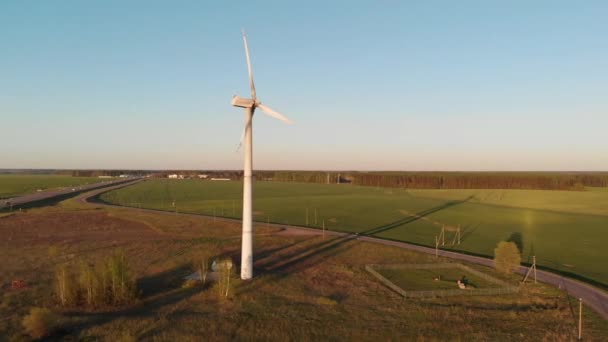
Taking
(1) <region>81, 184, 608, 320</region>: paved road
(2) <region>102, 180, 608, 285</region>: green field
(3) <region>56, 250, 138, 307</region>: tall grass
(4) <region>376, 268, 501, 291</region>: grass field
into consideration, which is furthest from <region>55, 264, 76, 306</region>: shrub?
(2) <region>102, 180, 608, 285</region>: green field

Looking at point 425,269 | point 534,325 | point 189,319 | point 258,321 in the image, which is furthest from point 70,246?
point 534,325

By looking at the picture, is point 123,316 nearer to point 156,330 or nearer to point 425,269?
point 156,330

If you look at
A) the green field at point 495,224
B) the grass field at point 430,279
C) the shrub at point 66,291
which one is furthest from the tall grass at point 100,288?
the green field at point 495,224

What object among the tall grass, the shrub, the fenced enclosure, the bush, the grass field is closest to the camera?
the bush

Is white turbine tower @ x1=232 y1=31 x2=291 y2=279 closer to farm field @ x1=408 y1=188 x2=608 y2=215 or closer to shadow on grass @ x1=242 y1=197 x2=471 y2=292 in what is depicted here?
shadow on grass @ x1=242 y1=197 x2=471 y2=292

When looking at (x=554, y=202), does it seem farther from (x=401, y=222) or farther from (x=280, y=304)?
(x=280, y=304)

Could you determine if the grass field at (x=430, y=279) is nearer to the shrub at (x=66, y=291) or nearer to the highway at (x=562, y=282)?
the highway at (x=562, y=282)
